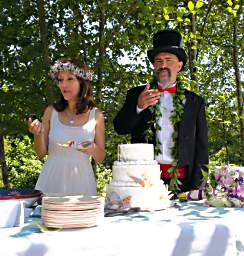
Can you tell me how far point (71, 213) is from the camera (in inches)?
77.2

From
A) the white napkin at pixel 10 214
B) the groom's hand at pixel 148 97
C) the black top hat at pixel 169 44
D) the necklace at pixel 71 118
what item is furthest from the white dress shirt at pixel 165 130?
the white napkin at pixel 10 214

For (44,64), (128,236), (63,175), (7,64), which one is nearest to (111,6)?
(44,64)

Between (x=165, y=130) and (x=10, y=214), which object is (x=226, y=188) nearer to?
(x=165, y=130)

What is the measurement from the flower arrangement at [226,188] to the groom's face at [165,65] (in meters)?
0.96

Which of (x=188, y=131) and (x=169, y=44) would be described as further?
(x=169, y=44)

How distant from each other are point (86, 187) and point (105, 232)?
6.38ft

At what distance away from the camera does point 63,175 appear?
384 centimetres

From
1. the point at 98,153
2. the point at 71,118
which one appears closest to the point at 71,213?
the point at 98,153

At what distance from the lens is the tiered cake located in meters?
2.43

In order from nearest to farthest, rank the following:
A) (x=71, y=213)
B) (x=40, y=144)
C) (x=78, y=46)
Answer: (x=71, y=213), (x=40, y=144), (x=78, y=46)

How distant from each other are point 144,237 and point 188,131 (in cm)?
163

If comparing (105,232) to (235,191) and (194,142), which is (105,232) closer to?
(235,191)

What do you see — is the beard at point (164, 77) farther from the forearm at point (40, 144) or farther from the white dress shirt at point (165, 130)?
the forearm at point (40, 144)

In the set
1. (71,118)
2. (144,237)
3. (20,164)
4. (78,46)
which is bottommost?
(20,164)
